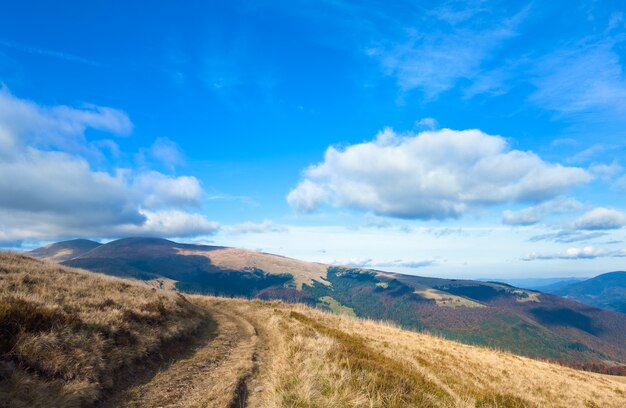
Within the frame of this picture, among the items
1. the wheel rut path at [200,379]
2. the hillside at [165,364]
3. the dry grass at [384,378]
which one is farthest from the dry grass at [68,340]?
the dry grass at [384,378]

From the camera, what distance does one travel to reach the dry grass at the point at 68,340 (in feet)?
30.2

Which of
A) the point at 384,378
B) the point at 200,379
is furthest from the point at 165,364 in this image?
the point at 384,378

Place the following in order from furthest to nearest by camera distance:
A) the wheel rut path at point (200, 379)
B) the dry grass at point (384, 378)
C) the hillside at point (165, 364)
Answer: the dry grass at point (384, 378) → the wheel rut path at point (200, 379) → the hillside at point (165, 364)

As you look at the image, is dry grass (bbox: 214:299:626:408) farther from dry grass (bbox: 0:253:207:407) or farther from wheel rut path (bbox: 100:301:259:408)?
dry grass (bbox: 0:253:207:407)

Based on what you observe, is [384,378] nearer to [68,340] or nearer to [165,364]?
[165,364]

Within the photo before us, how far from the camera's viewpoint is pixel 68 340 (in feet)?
38.9

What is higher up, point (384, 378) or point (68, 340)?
point (68, 340)

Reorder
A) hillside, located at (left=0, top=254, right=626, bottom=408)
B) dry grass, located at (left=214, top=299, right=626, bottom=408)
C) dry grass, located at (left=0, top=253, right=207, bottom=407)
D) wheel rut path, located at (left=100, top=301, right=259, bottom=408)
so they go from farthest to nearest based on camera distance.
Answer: dry grass, located at (left=214, top=299, right=626, bottom=408)
wheel rut path, located at (left=100, top=301, right=259, bottom=408)
hillside, located at (left=0, top=254, right=626, bottom=408)
dry grass, located at (left=0, top=253, right=207, bottom=407)

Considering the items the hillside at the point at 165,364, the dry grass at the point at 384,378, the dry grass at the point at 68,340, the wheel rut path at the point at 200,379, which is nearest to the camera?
the dry grass at the point at 68,340

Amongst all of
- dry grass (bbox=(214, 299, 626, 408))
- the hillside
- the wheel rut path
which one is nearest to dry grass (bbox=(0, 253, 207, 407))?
the hillside

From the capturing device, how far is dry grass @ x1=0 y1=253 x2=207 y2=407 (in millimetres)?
9203

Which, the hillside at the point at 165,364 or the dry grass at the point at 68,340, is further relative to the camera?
the hillside at the point at 165,364

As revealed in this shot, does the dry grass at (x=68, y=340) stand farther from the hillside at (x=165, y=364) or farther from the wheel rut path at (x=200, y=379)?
the wheel rut path at (x=200, y=379)

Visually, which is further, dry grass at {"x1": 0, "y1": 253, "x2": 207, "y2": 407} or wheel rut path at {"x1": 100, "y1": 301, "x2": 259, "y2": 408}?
wheel rut path at {"x1": 100, "y1": 301, "x2": 259, "y2": 408}
